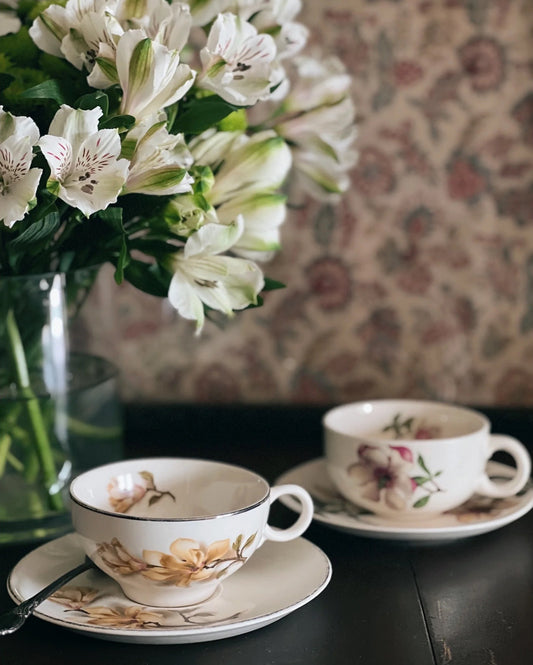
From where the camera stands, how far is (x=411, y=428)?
0.91 meters

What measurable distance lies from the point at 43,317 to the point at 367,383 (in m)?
0.50

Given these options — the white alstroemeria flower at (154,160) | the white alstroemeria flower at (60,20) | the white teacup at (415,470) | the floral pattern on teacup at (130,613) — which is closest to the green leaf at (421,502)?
the white teacup at (415,470)

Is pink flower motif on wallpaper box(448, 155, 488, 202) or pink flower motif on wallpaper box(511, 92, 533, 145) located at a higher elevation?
pink flower motif on wallpaper box(511, 92, 533, 145)

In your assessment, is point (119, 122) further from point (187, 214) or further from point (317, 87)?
point (317, 87)

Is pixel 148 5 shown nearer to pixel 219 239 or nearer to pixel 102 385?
pixel 219 239

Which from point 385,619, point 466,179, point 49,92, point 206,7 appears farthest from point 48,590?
point 466,179

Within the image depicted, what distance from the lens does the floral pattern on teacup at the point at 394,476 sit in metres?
0.78

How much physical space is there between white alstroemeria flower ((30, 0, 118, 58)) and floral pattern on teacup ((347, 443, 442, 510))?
408 millimetres

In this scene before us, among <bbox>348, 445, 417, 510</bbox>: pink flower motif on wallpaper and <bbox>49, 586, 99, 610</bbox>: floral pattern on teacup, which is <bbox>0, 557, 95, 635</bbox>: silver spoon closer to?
<bbox>49, 586, 99, 610</bbox>: floral pattern on teacup

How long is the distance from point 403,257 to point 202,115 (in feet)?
1.68

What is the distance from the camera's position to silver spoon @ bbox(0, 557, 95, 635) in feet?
1.93

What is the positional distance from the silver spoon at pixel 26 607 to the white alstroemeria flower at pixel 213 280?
200 millimetres

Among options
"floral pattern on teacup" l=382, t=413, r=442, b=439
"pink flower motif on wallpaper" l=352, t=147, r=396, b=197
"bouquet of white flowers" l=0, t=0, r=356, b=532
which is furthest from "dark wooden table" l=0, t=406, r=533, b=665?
"pink flower motif on wallpaper" l=352, t=147, r=396, b=197

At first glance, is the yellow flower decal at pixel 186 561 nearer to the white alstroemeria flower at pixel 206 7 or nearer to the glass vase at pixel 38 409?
the glass vase at pixel 38 409
